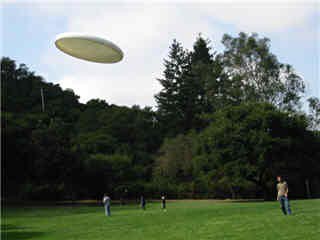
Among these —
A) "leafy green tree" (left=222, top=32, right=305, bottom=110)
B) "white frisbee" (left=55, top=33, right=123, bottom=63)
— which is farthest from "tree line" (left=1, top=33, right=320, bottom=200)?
"white frisbee" (left=55, top=33, right=123, bottom=63)

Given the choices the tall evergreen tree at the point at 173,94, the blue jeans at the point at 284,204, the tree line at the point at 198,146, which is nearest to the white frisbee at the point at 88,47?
the blue jeans at the point at 284,204

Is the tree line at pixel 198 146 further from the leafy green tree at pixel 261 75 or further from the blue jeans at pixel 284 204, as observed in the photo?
the blue jeans at pixel 284 204

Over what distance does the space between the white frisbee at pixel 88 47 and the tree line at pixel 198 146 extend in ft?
92.6

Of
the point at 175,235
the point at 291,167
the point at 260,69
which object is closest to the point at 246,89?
the point at 260,69

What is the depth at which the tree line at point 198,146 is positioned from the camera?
143 feet

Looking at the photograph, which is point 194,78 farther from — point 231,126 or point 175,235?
point 175,235

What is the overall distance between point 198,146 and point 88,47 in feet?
116

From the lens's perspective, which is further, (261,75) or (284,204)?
(261,75)

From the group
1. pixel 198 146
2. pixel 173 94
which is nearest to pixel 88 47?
pixel 198 146

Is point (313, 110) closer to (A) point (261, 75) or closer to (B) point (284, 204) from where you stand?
(A) point (261, 75)

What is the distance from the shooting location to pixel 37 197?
155 ft

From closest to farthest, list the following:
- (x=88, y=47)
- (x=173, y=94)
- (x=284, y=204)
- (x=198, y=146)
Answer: (x=88, y=47), (x=284, y=204), (x=198, y=146), (x=173, y=94)

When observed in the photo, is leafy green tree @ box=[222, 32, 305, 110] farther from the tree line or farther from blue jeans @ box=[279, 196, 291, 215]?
blue jeans @ box=[279, 196, 291, 215]

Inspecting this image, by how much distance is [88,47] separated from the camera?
14.7m
